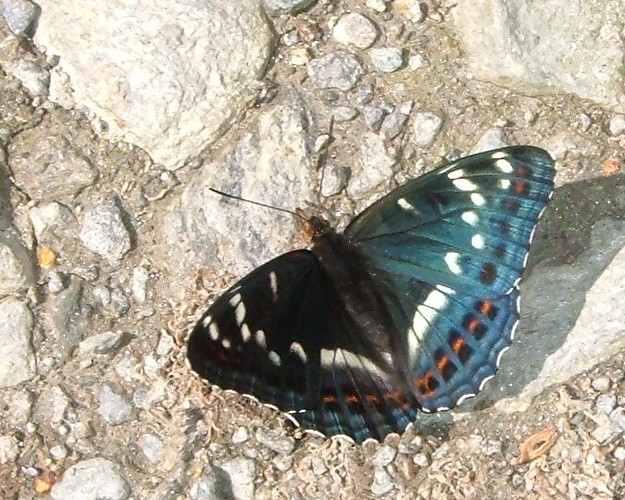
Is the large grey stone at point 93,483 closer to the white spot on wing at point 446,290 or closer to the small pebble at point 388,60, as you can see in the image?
the white spot on wing at point 446,290

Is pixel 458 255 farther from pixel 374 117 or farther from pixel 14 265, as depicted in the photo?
pixel 14 265

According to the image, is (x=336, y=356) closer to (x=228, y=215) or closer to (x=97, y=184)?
(x=228, y=215)

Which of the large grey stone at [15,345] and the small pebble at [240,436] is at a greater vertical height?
the large grey stone at [15,345]

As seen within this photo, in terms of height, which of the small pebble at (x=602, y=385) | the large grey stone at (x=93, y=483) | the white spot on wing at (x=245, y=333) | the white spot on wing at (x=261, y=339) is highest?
the white spot on wing at (x=245, y=333)

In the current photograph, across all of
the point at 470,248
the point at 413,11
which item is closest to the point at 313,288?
the point at 470,248

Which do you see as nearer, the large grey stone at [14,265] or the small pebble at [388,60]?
the large grey stone at [14,265]

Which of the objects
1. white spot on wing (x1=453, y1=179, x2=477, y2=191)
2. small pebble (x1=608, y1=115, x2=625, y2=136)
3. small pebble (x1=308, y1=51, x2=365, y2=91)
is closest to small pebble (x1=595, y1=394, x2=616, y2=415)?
white spot on wing (x1=453, y1=179, x2=477, y2=191)

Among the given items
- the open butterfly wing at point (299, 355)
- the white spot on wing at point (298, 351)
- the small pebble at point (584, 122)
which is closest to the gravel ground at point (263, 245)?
the small pebble at point (584, 122)
